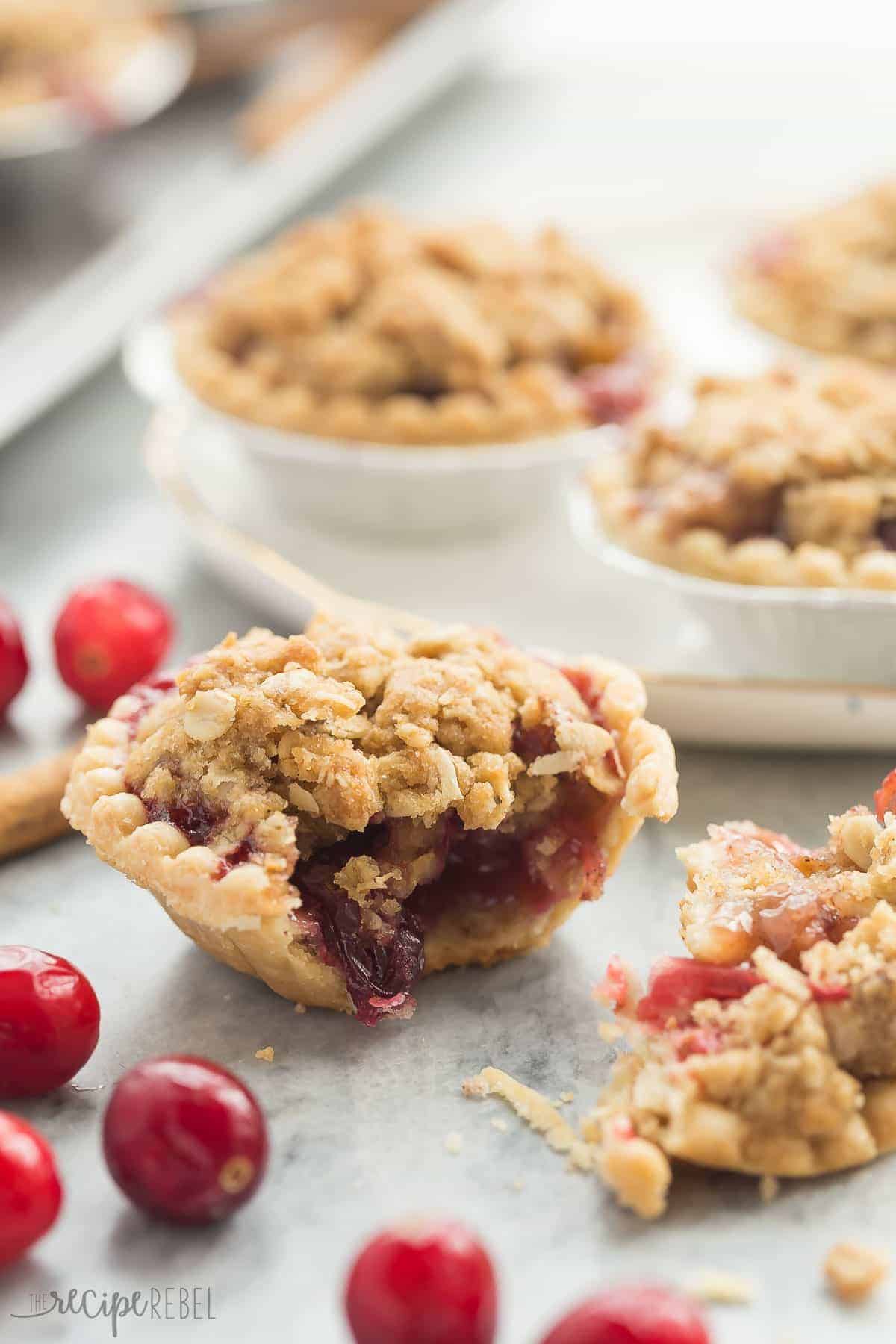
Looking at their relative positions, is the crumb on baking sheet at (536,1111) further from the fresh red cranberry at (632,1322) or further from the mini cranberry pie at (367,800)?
the fresh red cranberry at (632,1322)

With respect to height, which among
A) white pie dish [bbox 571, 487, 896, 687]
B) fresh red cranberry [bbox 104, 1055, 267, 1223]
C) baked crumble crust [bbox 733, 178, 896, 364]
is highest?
fresh red cranberry [bbox 104, 1055, 267, 1223]

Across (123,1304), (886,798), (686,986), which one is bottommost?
(886,798)

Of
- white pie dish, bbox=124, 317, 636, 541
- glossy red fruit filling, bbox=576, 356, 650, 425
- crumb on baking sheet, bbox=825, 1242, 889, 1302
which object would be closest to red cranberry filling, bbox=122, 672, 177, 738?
white pie dish, bbox=124, 317, 636, 541

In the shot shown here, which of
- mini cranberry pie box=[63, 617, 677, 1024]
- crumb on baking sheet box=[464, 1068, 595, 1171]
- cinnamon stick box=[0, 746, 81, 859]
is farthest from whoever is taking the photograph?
cinnamon stick box=[0, 746, 81, 859]

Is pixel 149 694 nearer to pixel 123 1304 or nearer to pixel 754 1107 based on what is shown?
pixel 123 1304

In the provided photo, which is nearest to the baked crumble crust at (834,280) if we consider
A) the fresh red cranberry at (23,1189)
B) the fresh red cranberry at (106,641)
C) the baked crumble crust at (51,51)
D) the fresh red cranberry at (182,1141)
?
the fresh red cranberry at (106,641)

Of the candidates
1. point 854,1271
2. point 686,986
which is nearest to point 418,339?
point 686,986

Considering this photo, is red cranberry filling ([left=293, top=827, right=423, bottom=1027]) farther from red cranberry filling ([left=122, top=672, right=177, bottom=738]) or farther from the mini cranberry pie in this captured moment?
red cranberry filling ([left=122, top=672, right=177, bottom=738])
